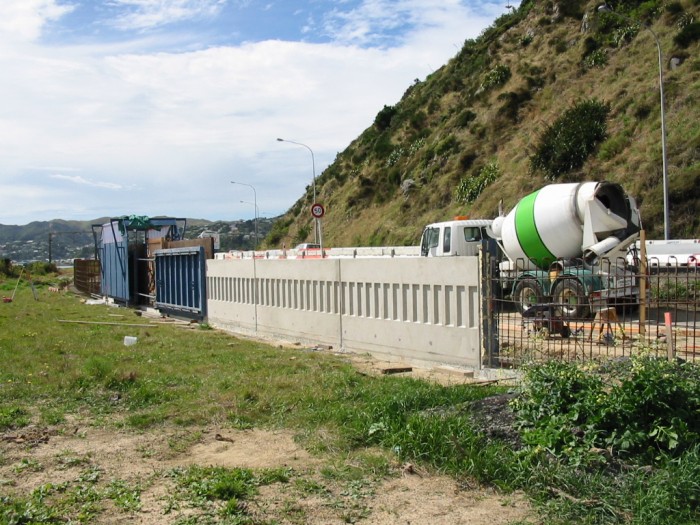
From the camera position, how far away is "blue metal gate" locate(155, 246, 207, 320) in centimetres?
2434

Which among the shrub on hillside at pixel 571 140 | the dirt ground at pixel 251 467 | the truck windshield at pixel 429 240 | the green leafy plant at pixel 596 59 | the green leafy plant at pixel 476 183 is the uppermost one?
the green leafy plant at pixel 596 59

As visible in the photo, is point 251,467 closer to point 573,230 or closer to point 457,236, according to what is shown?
point 573,230

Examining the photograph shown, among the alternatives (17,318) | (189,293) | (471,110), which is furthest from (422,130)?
(17,318)

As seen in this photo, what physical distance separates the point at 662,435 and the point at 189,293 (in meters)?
21.5

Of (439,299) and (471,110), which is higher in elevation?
(471,110)

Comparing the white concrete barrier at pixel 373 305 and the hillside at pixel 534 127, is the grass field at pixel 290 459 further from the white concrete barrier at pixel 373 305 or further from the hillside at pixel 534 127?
the hillside at pixel 534 127

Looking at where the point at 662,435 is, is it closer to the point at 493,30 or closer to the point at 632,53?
the point at 632,53

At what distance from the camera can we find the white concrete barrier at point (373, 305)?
11.2 m

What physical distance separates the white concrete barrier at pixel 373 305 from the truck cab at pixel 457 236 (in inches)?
209

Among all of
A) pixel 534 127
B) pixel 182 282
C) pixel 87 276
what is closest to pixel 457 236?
pixel 182 282

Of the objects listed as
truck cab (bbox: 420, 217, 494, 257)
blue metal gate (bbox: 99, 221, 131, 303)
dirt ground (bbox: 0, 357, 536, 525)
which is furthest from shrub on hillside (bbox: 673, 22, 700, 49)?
dirt ground (bbox: 0, 357, 536, 525)

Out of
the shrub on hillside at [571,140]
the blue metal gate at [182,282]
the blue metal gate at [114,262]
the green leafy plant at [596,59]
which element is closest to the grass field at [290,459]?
the blue metal gate at [182,282]

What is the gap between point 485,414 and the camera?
6.79m

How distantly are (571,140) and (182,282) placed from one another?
797 inches
